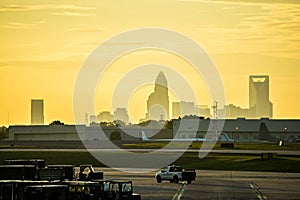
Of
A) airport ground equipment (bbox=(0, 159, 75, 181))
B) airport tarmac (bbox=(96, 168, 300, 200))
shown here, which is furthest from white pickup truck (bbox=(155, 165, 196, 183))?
airport ground equipment (bbox=(0, 159, 75, 181))

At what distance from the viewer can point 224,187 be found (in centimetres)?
8000

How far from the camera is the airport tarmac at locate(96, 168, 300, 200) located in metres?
69.8

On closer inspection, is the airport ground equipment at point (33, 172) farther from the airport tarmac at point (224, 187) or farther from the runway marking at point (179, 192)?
the runway marking at point (179, 192)

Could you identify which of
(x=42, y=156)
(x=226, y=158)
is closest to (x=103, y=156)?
(x=42, y=156)

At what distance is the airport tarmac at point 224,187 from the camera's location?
229 ft

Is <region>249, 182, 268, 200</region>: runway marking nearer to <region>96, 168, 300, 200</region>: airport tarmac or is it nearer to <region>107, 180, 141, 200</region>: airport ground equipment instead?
<region>96, 168, 300, 200</region>: airport tarmac

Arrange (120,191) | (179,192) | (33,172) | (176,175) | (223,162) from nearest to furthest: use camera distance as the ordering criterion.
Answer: (120,191) → (33,172) → (179,192) → (176,175) → (223,162)

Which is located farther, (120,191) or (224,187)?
(224,187)

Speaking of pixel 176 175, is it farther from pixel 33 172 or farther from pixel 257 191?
pixel 33 172

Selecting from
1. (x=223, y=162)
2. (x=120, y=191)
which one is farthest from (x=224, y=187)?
(x=223, y=162)

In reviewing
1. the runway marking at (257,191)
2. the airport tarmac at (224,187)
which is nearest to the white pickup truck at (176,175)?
the airport tarmac at (224,187)

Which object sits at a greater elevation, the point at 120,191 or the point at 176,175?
the point at 176,175

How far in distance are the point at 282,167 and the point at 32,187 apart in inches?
2854

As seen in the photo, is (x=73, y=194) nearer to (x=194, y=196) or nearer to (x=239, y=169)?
(x=194, y=196)
